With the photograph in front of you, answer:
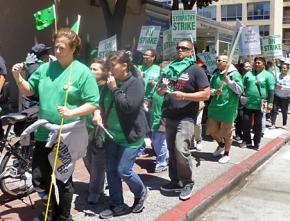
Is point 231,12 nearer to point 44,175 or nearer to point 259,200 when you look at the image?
point 259,200

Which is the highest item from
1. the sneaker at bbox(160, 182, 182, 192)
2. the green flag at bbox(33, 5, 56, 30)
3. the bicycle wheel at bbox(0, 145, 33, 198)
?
the green flag at bbox(33, 5, 56, 30)

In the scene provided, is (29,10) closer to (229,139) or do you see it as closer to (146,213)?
(229,139)

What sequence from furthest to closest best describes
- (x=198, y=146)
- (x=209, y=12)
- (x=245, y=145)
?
(x=209, y=12) → (x=245, y=145) → (x=198, y=146)

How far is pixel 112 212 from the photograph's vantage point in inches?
198

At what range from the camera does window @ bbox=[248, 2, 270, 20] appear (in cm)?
6738

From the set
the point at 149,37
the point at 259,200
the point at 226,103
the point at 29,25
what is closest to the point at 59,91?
the point at 259,200

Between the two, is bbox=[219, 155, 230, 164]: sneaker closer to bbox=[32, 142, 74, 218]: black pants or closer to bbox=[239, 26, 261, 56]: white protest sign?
bbox=[239, 26, 261, 56]: white protest sign

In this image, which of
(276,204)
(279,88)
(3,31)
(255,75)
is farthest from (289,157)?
(3,31)

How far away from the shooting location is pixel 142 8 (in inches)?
812

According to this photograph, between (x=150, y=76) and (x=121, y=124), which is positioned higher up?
(x=150, y=76)

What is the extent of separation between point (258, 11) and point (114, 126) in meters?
66.8

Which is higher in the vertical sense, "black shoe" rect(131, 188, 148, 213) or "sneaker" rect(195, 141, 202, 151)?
"black shoe" rect(131, 188, 148, 213)

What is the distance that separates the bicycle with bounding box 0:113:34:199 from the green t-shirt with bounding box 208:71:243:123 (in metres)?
3.73

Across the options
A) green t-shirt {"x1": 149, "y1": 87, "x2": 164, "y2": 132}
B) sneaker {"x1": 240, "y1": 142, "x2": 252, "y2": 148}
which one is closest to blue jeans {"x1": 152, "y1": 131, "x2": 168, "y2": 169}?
green t-shirt {"x1": 149, "y1": 87, "x2": 164, "y2": 132}
